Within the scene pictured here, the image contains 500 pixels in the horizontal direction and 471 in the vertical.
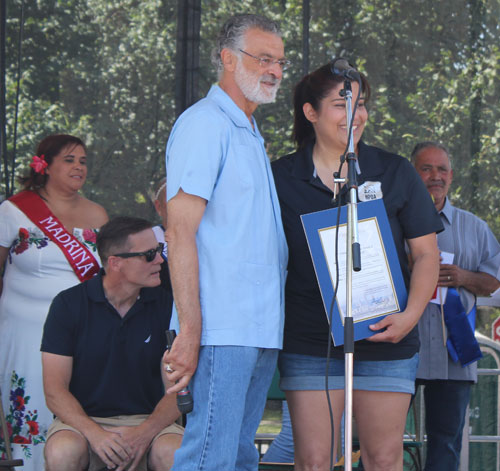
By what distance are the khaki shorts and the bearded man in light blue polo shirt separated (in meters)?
0.95

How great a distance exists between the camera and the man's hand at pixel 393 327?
7.95ft

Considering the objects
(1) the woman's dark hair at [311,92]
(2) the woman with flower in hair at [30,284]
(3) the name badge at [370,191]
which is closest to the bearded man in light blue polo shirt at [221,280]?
(3) the name badge at [370,191]

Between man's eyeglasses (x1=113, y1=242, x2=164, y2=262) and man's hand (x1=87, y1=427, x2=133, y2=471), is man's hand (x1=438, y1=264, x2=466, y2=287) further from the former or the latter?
man's hand (x1=87, y1=427, x2=133, y2=471)

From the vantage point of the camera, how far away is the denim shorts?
2.46 m

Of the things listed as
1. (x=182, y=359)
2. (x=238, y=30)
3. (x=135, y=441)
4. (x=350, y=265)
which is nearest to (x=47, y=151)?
(x=135, y=441)

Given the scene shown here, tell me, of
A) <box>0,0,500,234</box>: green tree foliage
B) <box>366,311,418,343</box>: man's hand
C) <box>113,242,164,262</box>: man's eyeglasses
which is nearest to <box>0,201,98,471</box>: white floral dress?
<box>113,242,164,262</box>: man's eyeglasses

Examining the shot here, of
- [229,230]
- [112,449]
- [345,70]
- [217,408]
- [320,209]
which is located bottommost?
[112,449]

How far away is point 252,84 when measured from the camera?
7.91ft

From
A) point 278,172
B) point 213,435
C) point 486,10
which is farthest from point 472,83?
point 213,435

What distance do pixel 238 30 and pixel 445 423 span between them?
2.07m

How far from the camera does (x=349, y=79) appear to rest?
239 cm

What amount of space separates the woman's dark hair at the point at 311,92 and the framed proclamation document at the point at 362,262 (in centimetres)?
47

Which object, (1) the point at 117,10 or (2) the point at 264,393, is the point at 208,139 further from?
(1) the point at 117,10

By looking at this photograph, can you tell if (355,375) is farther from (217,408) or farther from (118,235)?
(118,235)
